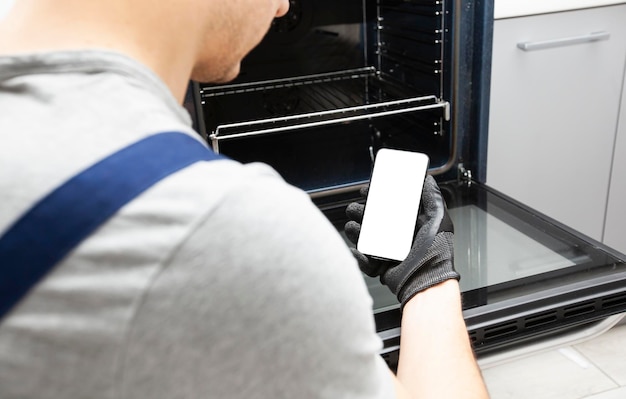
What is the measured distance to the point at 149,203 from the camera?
0.34 m

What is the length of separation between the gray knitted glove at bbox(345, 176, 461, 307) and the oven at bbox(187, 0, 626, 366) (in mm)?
42

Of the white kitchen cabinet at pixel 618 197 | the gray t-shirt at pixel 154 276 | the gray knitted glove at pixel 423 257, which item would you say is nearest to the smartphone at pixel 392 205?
the gray knitted glove at pixel 423 257

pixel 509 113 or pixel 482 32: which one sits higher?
pixel 482 32

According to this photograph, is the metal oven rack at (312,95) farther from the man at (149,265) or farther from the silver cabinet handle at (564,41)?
the man at (149,265)

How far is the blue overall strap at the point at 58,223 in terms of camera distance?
0.33 meters

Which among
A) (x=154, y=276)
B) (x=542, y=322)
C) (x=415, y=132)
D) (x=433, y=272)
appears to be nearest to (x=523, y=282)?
(x=542, y=322)

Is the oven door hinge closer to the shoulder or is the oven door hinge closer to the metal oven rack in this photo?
the metal oven rack

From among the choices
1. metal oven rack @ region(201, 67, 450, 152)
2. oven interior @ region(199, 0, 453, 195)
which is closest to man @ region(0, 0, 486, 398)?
oven interior @ region(199, 0, 453, 195)

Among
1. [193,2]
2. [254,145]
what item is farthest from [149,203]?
[254,145]

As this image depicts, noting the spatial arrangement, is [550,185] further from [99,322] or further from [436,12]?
[99,322]

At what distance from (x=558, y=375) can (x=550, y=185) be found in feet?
2.29

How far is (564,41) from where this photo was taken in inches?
50.1

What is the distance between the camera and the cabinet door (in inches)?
49.5

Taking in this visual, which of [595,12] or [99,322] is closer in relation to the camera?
[99,322]
